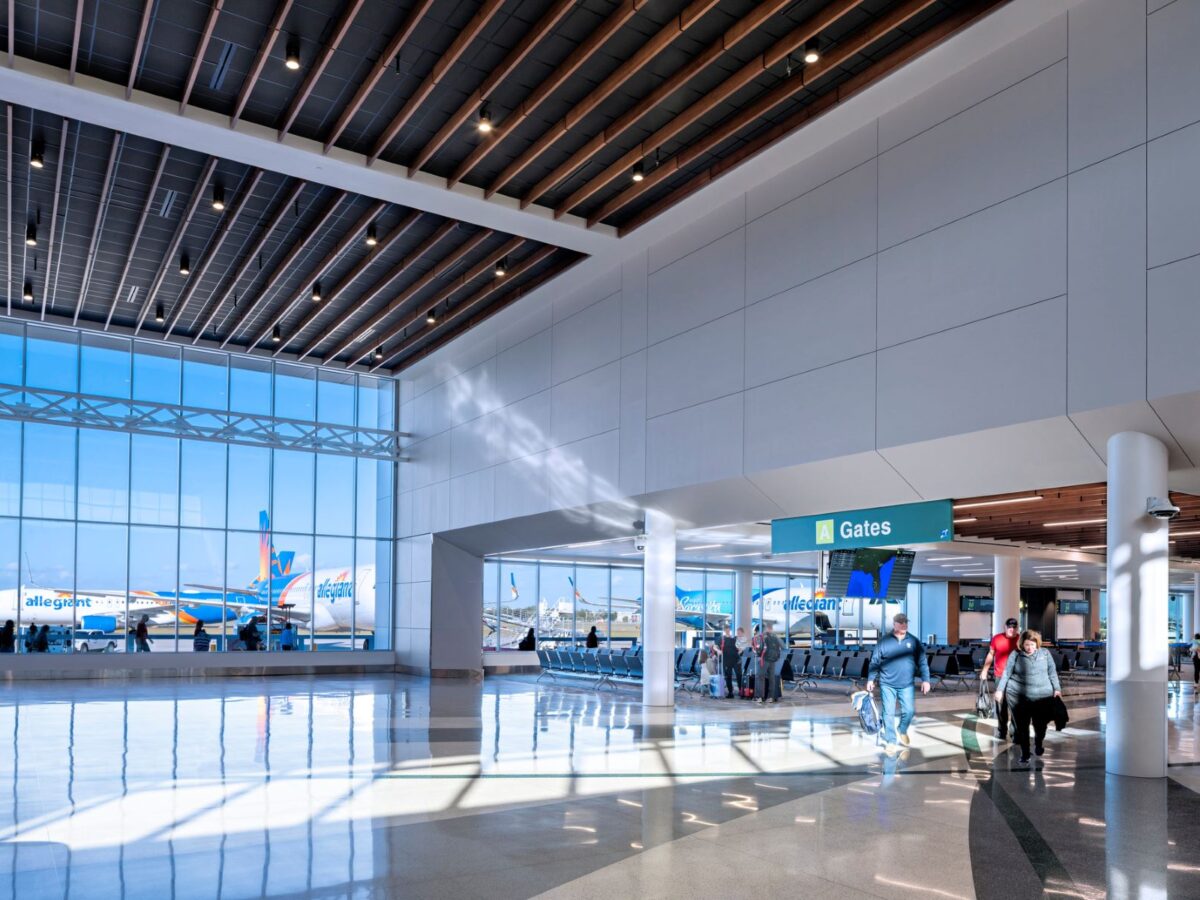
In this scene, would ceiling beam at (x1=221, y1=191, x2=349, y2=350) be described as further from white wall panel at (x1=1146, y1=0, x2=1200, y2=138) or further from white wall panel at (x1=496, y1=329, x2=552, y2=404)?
white wall panel at (x1=1146, y1=0, x2=1200, y2=138)

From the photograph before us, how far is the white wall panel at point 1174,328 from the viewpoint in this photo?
970 cm

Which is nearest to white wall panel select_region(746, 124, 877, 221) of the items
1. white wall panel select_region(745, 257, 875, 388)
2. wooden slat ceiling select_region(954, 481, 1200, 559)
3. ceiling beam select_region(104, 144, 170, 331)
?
white wall panel select_region(745, 257, 875, 388)

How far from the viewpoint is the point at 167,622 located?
27781mm

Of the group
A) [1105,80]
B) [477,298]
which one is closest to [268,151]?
[477,298]

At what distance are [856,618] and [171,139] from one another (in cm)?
3961

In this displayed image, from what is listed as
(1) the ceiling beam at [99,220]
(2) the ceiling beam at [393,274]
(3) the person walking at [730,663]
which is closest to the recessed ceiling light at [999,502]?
(3) the person walking at [730,663]

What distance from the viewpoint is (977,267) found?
11875mm

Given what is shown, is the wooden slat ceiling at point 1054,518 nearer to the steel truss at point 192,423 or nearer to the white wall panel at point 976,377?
the white wall panel at point 976,377

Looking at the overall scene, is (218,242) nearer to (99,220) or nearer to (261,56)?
(99,220)

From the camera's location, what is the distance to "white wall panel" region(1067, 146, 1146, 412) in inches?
403

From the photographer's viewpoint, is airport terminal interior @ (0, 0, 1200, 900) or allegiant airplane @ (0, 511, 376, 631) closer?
airport terminal interior @ (0, 0, 1200, 900)

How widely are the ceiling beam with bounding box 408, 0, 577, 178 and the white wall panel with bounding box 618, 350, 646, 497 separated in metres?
5.19

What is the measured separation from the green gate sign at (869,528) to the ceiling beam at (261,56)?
32.7 feet

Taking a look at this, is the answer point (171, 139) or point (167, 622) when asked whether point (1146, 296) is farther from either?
point (167, 622)
